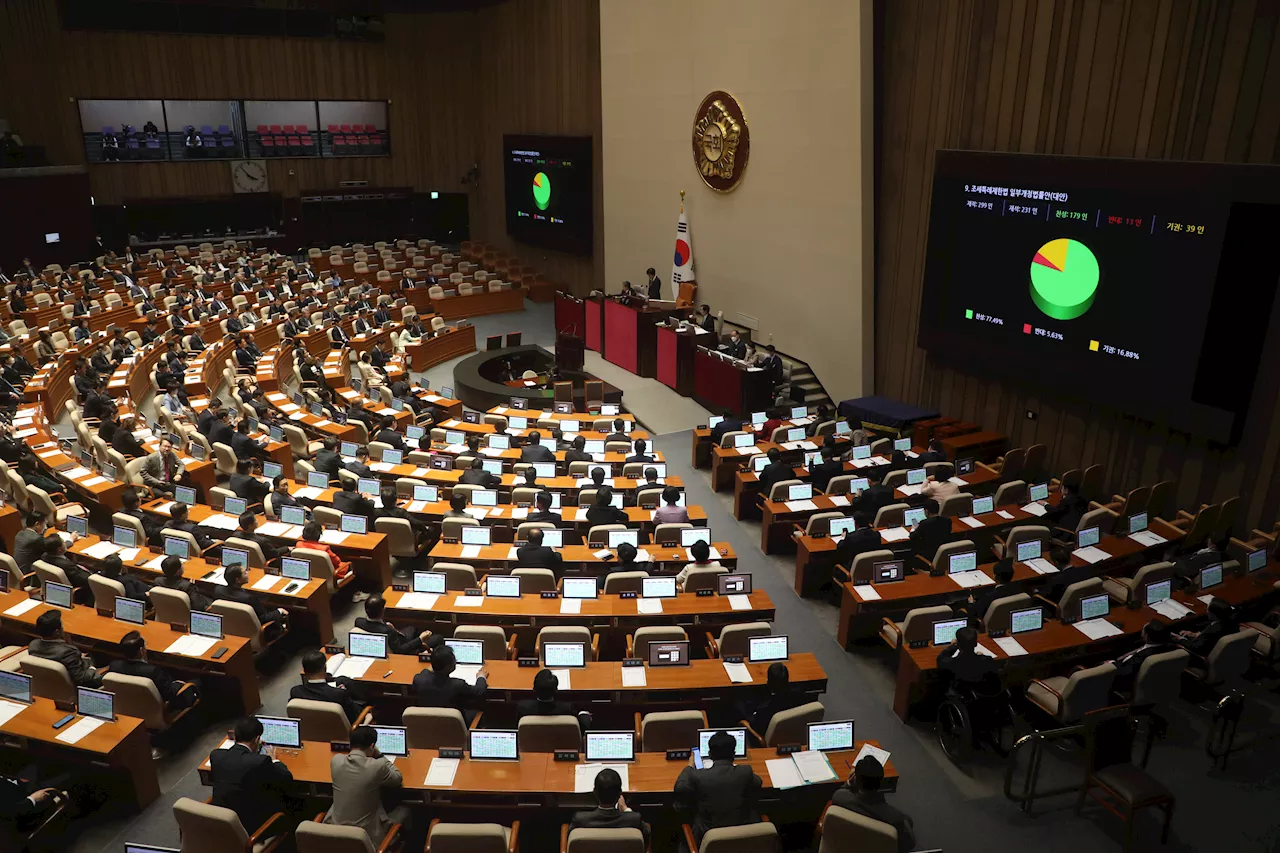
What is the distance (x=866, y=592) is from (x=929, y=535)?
1393 mm

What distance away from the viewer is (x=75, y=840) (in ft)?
21.1

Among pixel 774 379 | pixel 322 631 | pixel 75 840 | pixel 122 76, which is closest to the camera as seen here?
pixel 75 840

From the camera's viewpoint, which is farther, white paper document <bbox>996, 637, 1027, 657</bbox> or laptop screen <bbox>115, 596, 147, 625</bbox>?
laptop screen <bbox>115, 596, 147, 625</bbox>

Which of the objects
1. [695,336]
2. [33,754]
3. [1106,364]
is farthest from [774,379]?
[33,754]

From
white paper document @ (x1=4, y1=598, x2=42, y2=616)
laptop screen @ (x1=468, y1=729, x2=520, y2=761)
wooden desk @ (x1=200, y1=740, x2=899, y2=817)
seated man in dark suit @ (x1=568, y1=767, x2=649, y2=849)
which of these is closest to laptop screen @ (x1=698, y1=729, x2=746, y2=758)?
wooden desk @ (x1=200, y1=740, x2=899, y2=817)

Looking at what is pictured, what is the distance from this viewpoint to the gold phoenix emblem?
17.4m

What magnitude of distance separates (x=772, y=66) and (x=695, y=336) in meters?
5.12

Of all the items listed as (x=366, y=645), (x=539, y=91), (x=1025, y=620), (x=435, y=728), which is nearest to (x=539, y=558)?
(x=366, y=645)

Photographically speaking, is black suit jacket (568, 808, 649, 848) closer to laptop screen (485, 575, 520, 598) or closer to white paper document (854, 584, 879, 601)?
laptop screen (485, 575, 520, 598)

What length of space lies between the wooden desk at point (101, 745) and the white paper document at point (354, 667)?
1.43 metres

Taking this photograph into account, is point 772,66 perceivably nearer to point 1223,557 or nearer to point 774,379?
point 774,379

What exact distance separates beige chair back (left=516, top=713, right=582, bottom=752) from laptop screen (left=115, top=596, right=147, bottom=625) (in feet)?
13.2

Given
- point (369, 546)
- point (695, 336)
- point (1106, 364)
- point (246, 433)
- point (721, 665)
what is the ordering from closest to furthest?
point (721, 665)
point (369, 546)
point (1106, 364)
point (246, 433)
point (695, 336)

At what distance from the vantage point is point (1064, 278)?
1200cm
